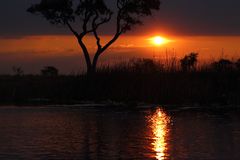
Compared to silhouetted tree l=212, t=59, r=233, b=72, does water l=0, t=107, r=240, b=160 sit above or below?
below

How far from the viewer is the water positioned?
8883mm

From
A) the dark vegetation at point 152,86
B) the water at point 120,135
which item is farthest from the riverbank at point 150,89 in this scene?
the water at point 120,135

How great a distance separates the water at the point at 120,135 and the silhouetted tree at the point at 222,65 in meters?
5.45

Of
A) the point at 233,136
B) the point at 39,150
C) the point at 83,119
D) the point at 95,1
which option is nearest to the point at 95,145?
the point at 39,150

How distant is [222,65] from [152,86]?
9.89ft

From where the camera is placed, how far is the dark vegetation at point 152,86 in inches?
802

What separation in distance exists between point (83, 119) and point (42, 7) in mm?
23663

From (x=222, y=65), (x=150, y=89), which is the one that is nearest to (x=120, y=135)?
(x=150, y=89)

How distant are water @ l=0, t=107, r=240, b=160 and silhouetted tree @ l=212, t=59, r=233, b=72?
5446 mm

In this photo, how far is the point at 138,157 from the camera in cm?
854

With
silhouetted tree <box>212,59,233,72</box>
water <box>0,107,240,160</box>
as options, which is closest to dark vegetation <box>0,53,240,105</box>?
silhouetted tree <box>212,59,233,72</box>

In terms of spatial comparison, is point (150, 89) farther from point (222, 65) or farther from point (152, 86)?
point (222, 65)

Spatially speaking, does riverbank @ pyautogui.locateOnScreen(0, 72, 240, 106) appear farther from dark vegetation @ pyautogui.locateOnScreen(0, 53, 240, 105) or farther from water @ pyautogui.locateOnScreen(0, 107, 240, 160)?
water @ pyautogui.locateOnScreen(0, 107, 240, 160)

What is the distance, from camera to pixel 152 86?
20.8 meters
